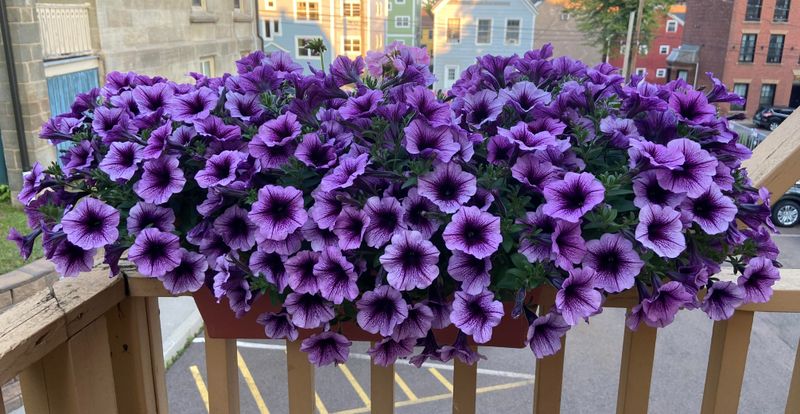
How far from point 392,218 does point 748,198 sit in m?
0.48

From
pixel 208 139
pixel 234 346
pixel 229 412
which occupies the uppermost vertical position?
pixel 208 139

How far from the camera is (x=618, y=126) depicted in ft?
2.46

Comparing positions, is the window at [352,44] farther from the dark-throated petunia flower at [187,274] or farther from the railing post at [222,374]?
the dark-throated petunia flower at [187,274]

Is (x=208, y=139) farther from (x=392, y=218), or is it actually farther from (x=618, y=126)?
(x=618, y=126)

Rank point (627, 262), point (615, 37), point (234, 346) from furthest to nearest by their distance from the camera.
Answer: point (615, 37), point (234, 346), point (627, 262)

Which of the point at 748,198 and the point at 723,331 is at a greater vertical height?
the point at 748,198

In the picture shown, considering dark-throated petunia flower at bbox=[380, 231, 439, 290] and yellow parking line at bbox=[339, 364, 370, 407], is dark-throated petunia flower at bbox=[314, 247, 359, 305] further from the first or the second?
yellow parking line at bbox=[339, 364, 370, 407]

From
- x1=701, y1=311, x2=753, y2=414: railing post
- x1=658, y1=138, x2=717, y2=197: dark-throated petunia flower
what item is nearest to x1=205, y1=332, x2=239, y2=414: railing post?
x1=658, y1=138, x2=717, y2=197: dark-throated petunia flower

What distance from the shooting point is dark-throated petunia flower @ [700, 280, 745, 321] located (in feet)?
2.61

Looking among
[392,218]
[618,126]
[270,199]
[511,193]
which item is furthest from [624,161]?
[270,199]

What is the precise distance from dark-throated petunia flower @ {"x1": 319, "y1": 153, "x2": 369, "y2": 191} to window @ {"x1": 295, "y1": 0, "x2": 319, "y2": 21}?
18.1 m

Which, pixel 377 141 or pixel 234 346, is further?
pixel 234 346

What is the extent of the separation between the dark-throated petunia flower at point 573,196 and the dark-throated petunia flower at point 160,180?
426 mm

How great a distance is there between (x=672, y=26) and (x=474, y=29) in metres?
8.11
